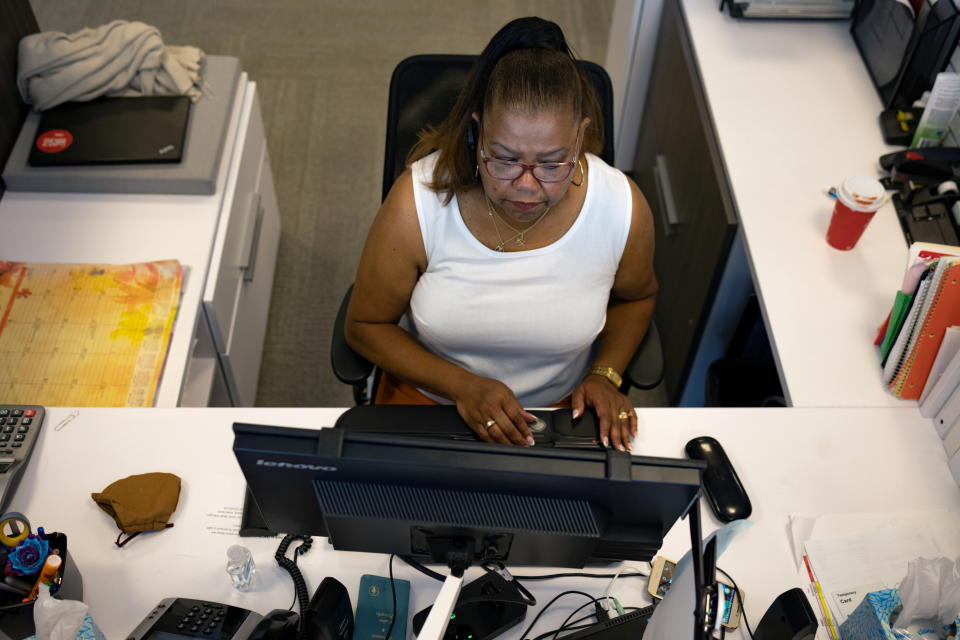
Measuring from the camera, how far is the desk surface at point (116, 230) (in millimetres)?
1922

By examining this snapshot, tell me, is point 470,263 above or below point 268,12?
above

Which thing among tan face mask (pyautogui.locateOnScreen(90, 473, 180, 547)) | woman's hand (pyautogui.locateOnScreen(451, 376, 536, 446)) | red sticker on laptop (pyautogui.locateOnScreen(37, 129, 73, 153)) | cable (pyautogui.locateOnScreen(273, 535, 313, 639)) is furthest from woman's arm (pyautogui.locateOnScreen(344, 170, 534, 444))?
red sticker on laptop (pyautogui.locateOnScreen(37, 129, 73, 153))

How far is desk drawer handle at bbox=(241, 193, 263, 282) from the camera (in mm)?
2262

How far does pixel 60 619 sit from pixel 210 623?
0.19m

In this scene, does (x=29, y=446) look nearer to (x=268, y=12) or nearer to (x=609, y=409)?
(x=609, y=409)

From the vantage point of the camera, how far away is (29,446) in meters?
1.43

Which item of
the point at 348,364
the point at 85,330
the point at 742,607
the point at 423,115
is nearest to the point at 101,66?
the point at 85,330

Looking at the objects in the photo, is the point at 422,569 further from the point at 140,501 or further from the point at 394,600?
the point at 140,501

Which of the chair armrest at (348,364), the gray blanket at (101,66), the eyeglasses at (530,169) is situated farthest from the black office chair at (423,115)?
the gray blanket at (101,66)

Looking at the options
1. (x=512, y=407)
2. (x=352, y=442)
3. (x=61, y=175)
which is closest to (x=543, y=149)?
(x=512, y=407)

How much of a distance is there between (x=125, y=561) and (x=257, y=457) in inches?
18.9

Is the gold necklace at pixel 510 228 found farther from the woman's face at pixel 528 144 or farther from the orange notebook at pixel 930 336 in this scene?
the orange notebook at pixel 930 336

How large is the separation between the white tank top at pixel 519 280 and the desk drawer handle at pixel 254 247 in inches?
31.0

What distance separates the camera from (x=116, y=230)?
1978 millimetres
